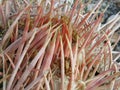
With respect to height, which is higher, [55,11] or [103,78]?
[55,11]

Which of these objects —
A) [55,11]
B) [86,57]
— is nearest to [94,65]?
[86,57]

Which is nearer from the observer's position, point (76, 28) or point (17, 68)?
point (17, 68)

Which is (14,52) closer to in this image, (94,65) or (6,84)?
(6,84)

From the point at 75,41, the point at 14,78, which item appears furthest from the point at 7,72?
the point at 75,41

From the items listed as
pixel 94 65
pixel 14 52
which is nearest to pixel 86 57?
pixel 94 65

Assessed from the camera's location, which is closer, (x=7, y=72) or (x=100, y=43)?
(x=7, y=72)

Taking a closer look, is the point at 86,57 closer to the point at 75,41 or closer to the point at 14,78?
the point at 75,41

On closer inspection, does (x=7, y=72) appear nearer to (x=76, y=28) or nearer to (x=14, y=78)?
(x=14, y=78)

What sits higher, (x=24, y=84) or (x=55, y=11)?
(x=55, y=11)
